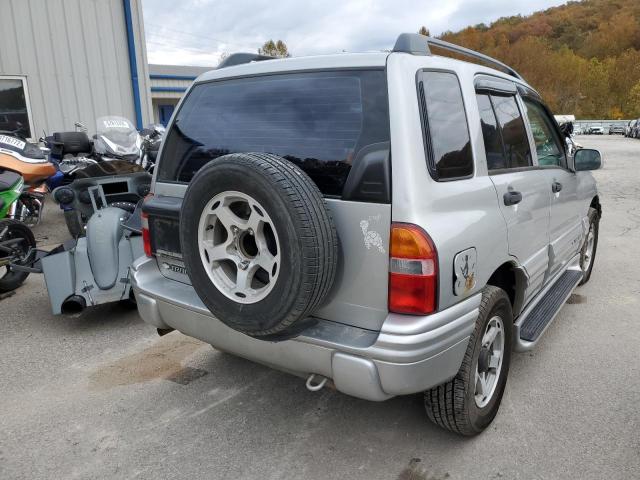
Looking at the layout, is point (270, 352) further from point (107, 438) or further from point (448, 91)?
point (448, 91)

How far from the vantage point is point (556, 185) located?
337 centimetres

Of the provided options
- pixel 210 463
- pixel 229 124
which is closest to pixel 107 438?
pixel 210 463

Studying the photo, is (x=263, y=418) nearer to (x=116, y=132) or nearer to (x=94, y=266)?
(x=94, y=266)

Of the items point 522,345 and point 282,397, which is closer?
point 522,345

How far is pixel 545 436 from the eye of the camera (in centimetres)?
264

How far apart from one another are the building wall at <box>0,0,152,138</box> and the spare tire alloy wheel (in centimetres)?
981

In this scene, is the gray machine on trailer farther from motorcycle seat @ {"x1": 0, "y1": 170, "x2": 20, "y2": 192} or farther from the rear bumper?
the rear bumper

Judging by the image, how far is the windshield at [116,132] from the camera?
7.59 m

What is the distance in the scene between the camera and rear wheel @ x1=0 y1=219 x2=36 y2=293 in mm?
4887

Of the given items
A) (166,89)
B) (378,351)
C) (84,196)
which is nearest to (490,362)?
(378,351)

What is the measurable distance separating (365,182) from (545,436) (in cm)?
169

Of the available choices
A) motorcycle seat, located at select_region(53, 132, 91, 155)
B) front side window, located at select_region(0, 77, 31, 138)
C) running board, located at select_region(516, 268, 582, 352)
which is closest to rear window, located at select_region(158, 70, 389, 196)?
running board, located at select_region(516, 268, 582, 352)

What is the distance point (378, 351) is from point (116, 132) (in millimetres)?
6832

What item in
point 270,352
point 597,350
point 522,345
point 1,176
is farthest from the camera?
point 1,176
